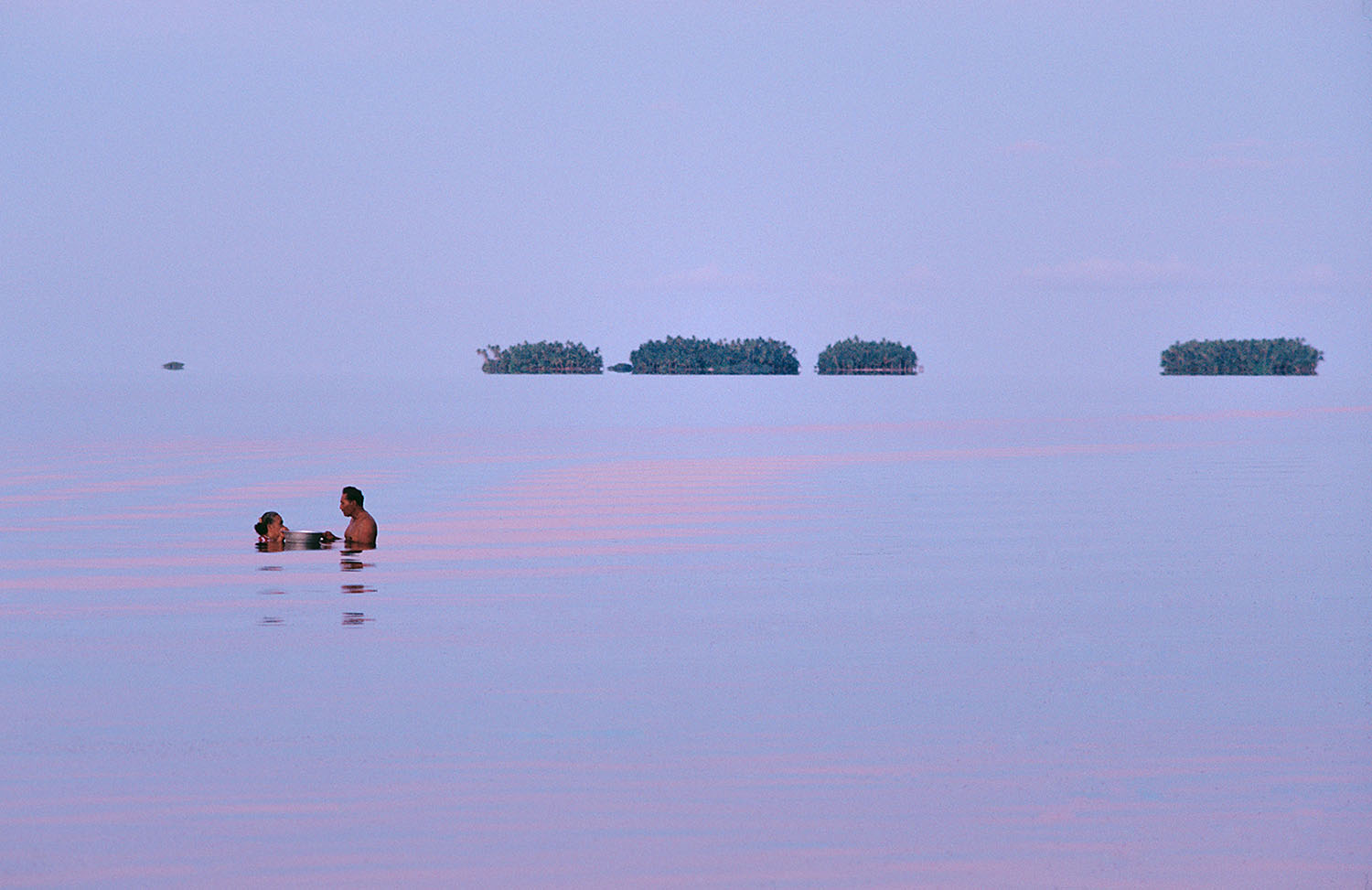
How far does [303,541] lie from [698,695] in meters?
12.3

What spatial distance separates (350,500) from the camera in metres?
23.7

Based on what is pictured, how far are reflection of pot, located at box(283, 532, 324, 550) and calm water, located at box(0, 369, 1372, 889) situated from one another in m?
0.49

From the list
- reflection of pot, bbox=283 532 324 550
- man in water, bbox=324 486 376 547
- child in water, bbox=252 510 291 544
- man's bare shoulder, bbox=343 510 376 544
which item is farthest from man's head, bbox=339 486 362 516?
child in water, bbox=252 510 291 544

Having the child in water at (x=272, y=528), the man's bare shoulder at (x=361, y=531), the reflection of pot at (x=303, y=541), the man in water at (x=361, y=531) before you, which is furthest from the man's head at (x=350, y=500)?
the child in water at (x=272, y=528)

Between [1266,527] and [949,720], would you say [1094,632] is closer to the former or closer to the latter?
[949,720]

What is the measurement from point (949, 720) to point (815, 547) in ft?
→ 39.0

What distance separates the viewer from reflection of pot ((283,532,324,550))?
24156mm

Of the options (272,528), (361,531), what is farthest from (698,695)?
(361,531)

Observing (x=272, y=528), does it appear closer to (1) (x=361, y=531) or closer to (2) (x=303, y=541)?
(2) (x=303, y=541)

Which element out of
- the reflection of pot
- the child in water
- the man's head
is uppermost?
the man's head

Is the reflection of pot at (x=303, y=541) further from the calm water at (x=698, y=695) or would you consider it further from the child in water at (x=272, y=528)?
the calm water at (x=698, y=695)

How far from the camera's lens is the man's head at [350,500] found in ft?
77.2

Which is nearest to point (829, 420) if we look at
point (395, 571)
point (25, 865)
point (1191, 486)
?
point (1191, 486)

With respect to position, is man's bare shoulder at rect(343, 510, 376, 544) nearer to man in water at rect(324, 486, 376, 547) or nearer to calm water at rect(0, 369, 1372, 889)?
man in water at rect(324, 486, 376, 547)
